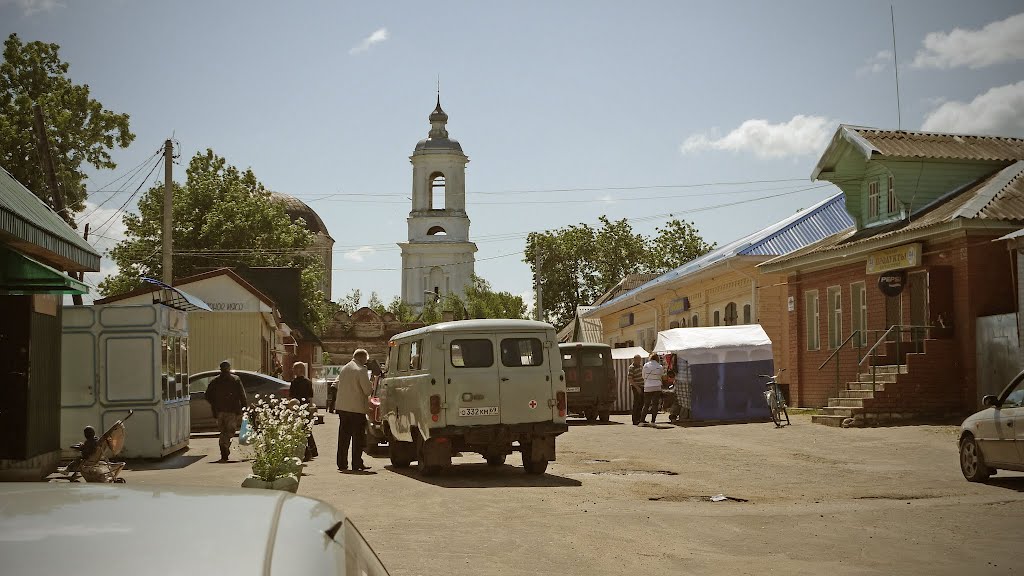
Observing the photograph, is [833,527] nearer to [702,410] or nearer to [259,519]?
A: [259,519]

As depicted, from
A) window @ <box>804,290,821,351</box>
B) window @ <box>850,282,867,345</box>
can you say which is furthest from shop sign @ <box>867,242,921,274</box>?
window @ <box>804,290,821,351</box>

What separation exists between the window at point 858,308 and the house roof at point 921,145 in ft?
10.7

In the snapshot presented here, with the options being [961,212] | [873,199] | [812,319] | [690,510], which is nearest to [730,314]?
[812,319]

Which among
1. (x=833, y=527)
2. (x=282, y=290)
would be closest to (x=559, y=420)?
(x=833, y=527)

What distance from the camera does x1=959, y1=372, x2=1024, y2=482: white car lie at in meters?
13.2

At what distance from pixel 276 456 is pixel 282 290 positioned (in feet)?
157

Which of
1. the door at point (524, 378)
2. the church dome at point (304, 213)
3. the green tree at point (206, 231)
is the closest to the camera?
the door at point (524, 378)

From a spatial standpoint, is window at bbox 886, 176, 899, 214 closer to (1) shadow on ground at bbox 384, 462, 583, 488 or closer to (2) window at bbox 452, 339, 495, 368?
(1) shadow on ground at bbox 384, 462, 583, 488

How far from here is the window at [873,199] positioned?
96.1 feet

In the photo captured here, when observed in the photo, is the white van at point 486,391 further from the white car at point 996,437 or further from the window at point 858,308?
the window at point 858,308

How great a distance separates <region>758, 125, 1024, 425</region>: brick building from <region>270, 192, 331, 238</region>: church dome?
63.6 meters

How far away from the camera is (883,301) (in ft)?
89.7

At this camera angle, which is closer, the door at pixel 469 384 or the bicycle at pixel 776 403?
the door at pixel 469 384

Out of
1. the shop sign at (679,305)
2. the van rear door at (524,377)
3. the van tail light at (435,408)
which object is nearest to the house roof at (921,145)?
the shop sign at (679,305)
